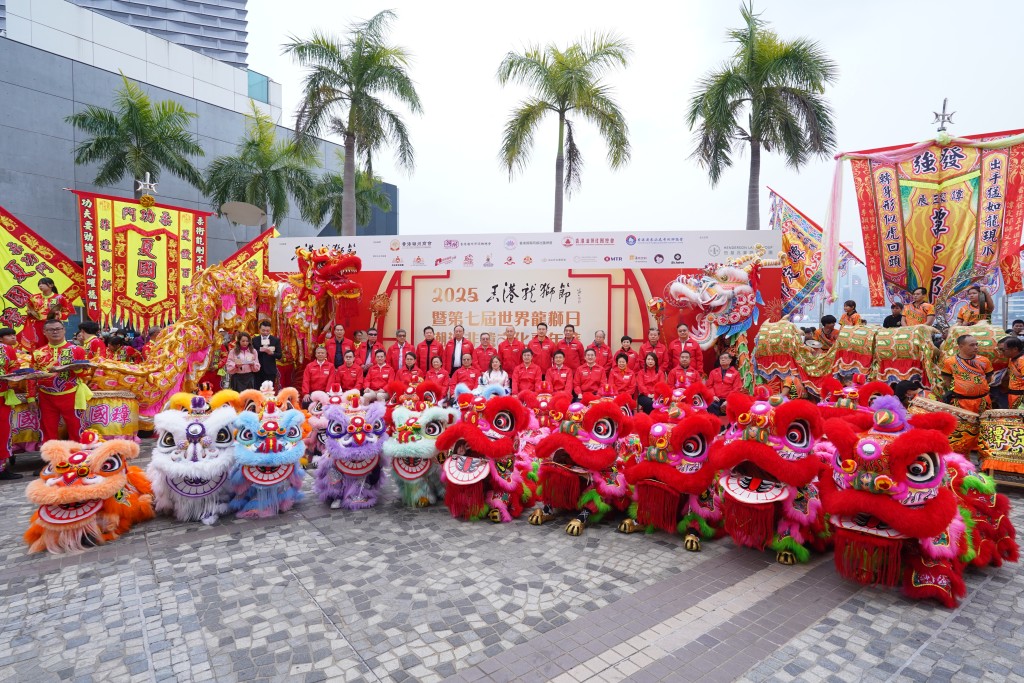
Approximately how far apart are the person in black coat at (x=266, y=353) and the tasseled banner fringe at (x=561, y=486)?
15.7ft

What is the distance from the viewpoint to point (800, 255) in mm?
12031

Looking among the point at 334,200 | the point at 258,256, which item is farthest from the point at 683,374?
the point at 334,200

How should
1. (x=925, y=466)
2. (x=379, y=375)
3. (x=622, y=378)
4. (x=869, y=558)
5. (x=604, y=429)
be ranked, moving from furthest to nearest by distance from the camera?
(x=379, y=375) → (x=622, y=378) → (x=604, y=429) → (x=869, y=558) → (x=925, y=466)

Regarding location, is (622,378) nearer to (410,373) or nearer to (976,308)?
(410,373)

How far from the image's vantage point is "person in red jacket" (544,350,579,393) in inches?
287

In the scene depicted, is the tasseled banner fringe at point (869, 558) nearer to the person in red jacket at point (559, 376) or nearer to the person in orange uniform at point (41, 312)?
the person in red jacket at point (559, 376)

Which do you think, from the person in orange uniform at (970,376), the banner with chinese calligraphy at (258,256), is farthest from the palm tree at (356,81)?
the person in orange uniform at (970,376)

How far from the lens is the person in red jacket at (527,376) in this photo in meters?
7.37

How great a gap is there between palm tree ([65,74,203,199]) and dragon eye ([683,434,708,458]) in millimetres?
17094

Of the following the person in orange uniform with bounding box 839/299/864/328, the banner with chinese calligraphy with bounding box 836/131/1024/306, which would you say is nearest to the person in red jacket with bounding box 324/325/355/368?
the person in orange uniform with bounding box 839/299/864/328

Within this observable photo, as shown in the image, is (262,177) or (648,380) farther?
(262,177)

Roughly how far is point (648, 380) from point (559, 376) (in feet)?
3.88

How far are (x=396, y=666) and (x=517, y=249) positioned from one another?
737 cm

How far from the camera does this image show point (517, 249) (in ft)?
30.2
